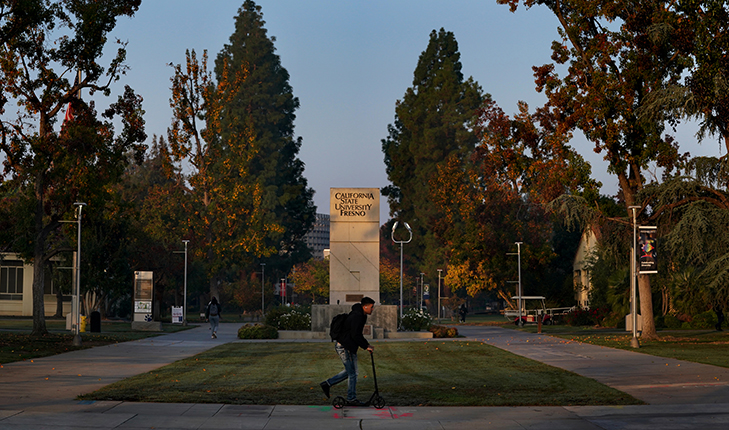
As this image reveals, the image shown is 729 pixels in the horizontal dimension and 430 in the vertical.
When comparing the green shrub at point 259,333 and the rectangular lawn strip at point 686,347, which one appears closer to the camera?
the rectangular lawn strip at point 686,347

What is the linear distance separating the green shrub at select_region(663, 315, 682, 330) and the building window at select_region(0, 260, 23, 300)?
5338 centimetres

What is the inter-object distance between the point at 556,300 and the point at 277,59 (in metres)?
53.2

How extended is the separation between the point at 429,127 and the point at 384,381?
80.0m

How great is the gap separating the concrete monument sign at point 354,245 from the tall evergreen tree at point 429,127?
54.3 meters

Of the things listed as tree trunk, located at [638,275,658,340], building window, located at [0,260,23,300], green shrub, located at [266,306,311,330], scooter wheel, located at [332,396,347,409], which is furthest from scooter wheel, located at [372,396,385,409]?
building window, located at [0,260,23,300]

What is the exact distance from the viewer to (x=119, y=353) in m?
26.7

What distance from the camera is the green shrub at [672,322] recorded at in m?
47.0

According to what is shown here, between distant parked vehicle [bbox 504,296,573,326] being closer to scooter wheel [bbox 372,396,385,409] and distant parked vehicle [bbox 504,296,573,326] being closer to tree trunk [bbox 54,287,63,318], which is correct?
tree trunk [bbox 54,287,63,318]

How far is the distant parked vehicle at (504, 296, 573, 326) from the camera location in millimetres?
59781

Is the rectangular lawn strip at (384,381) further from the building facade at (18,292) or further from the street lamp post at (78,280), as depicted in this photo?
the building facade at (18,292)

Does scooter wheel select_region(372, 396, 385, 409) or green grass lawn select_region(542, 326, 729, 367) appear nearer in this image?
scooter wheel select_region(372, 396, 385, 409)

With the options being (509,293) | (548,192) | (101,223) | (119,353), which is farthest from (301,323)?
(509,293)

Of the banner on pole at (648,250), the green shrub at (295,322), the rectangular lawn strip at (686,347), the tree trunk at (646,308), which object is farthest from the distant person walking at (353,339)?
the green shrub at (295,322)

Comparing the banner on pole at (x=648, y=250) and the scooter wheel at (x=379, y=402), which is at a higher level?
the banner on pole at (x=648, y=250)
